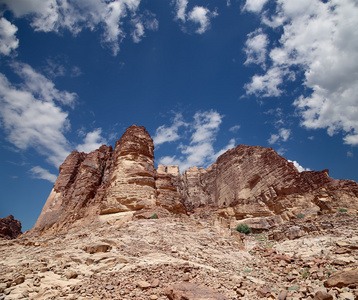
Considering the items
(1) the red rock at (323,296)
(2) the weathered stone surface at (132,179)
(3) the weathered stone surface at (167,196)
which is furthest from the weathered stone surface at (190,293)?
(3) the weathered stone surface at (167,196)

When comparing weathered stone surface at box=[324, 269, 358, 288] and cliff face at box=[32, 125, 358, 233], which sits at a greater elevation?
cliff face at box=[32, 125, 358, 233]

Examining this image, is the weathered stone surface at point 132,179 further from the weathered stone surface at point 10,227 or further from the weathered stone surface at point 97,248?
the weathered stone surface at point 10,227

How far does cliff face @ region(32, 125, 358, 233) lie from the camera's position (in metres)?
25.2

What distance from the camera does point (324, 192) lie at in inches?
1197

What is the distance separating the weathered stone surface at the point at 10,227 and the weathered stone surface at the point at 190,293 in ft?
175

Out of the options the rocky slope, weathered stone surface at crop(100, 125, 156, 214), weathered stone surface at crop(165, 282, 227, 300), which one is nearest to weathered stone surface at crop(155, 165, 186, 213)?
weathered stone surface at crop(100, 125, 156, 214)

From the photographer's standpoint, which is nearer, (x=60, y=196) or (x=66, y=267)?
(x=66, y=267)

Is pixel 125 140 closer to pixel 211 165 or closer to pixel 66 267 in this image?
pixel 66 267

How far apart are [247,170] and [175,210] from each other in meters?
26.9

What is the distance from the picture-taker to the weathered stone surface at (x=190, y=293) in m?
5.12

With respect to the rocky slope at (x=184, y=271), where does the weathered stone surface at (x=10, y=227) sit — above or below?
above

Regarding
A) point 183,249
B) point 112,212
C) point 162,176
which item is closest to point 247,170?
point 162,176

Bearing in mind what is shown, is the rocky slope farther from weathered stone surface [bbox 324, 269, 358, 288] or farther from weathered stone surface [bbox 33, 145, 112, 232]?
weathered stone surface [bbox 33, 145, 112, 232]

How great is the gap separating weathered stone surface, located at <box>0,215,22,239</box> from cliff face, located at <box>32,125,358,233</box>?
59.4 feet
